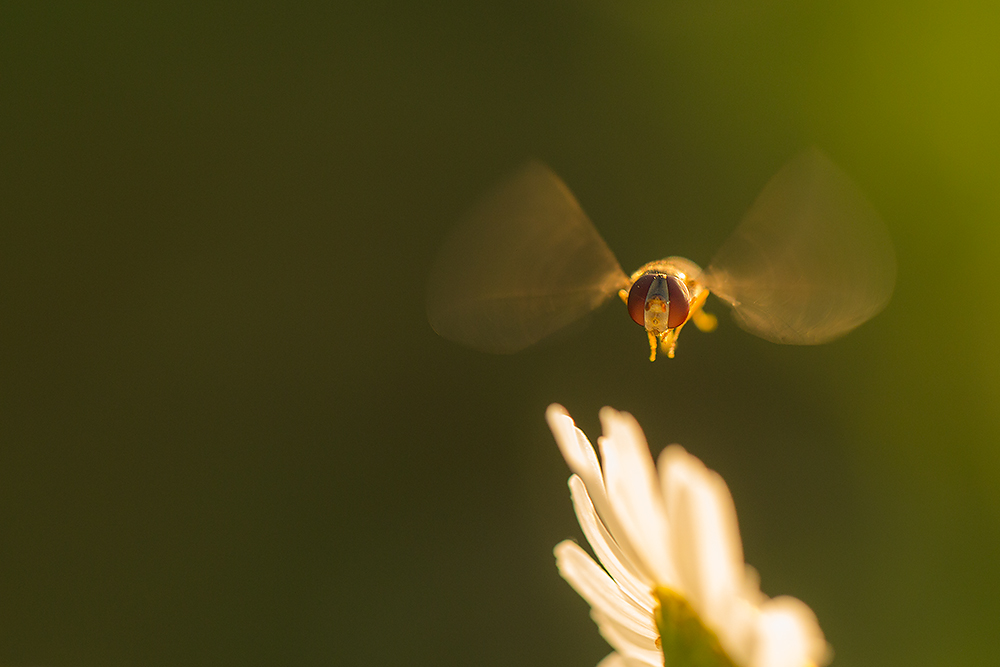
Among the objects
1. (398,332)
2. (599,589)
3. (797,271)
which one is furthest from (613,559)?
(398,332)

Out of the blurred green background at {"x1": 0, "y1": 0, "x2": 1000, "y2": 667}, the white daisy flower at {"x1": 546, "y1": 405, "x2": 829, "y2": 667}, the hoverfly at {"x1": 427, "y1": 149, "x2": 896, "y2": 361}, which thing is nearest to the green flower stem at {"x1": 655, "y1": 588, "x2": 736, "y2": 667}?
the white daisy flower at {"x1": 546, "y1": 405, "x2": 829, "y2": 667}

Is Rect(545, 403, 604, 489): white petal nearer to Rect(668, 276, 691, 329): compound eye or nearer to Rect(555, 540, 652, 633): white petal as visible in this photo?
Rect(555, 540, 652, 633): white petal

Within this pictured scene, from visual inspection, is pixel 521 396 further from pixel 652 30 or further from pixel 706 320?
pixel 706 320

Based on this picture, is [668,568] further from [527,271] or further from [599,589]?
[527,271]

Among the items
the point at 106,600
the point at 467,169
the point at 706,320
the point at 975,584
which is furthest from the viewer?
the point at 467,169

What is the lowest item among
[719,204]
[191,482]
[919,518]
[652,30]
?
[919,518]

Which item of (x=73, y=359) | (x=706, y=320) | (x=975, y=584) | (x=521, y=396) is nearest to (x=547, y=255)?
(x=706, y=320)
